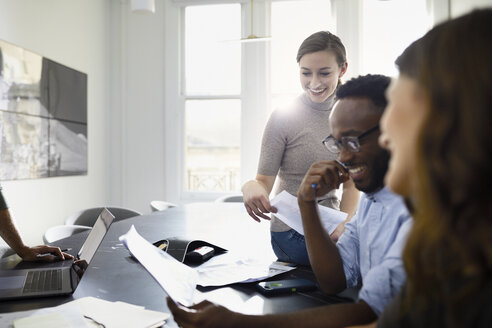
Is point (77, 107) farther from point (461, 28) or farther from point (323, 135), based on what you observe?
point (461, 28)

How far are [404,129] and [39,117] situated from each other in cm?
402

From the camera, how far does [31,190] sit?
392cm

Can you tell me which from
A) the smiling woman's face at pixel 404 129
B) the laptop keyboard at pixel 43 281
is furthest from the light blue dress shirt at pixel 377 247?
the laptop keyboard at pixel 43 281

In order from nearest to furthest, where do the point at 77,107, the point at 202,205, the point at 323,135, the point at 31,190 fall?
the point at 323,135, the point at 202,205, the point at 31,190, the point at 77,107

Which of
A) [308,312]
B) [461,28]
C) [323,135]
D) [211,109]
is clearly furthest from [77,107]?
[461,28]

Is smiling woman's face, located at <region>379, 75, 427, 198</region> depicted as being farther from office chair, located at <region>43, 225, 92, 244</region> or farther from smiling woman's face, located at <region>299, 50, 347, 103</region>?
office chair, located at <region>43, 225, 92, 244</region>

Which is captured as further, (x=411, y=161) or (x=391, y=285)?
(x=391, y=285)

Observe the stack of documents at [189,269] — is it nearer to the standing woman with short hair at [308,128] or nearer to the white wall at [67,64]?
the standing woman with short hair at [308,128]

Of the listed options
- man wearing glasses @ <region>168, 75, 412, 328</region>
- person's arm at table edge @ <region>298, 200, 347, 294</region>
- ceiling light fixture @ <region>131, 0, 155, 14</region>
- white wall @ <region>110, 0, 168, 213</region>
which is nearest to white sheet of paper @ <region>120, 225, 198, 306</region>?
man wearing glasses @ <region>168, 75, 412, 328</region>

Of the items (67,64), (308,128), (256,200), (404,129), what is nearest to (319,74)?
(308,128)

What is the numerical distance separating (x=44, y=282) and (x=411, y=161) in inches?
44.5

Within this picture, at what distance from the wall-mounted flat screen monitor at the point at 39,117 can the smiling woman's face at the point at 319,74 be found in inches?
112

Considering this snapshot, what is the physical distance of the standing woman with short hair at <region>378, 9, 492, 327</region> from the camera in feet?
1.65

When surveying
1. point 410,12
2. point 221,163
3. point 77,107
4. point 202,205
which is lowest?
point 202,205
